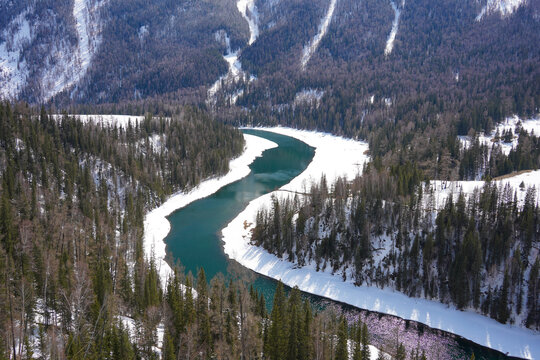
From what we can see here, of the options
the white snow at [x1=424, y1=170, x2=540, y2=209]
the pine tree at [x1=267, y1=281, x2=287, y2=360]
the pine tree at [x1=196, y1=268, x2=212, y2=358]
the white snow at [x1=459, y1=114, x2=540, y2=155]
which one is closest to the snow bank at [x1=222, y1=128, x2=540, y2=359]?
the white snow at [x1=424, y1=170, x2=540, y2=209]

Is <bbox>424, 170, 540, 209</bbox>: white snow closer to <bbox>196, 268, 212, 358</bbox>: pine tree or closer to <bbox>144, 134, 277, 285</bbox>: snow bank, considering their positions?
<bbox>196, 268, 212, 358</bbox>: pine tree

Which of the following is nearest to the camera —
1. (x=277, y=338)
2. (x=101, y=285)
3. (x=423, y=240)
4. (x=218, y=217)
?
(x=277, y=338)

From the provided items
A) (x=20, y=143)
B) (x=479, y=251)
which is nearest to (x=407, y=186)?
(x=479, y=251)

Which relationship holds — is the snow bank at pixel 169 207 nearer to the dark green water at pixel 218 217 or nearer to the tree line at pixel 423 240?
the dark green water at pixel 218 217

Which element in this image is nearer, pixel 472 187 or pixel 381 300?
pixel 381 300

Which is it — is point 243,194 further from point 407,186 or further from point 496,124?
point 496,124

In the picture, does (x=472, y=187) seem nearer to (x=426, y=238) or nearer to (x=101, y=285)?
(x=426, y=238)

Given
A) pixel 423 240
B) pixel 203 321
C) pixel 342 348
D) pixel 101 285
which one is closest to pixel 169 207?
pixel 101 285

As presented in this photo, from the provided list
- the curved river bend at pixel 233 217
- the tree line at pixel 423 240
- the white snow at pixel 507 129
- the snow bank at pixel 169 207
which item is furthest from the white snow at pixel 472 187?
the snow bank at pixel 169 207

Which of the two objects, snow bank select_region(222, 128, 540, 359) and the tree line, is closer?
snow bank select_region(222, 128, 540, 359)
